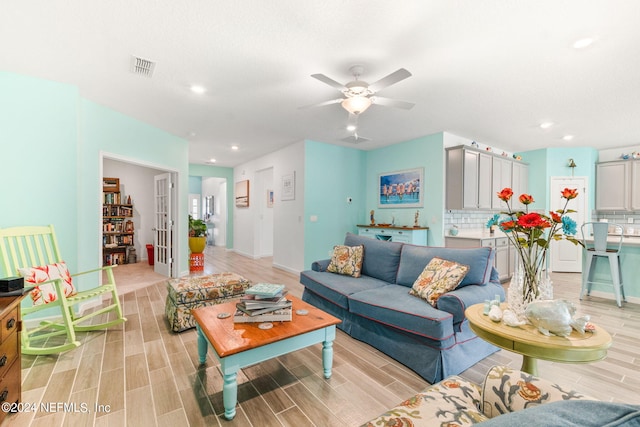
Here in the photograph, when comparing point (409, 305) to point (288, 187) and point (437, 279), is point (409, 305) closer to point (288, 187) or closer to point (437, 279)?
point (437, 279)

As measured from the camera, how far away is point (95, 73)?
110 inches

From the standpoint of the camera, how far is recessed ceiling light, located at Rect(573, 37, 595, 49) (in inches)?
85.7

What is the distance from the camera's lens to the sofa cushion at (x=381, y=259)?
10.2ft

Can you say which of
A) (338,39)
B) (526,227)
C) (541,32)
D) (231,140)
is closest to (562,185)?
(541,32)

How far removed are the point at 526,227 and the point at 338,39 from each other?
1.85 meters

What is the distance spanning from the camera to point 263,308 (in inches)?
78.7

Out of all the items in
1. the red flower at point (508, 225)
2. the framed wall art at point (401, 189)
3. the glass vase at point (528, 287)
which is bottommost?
the glass vase at point (528, 287)

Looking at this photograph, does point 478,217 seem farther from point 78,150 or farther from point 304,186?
point 78,150

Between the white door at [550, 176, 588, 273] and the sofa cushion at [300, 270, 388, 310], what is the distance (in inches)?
198

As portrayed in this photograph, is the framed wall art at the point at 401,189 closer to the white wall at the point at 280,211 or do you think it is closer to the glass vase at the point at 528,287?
the white wall at the point at 280,211

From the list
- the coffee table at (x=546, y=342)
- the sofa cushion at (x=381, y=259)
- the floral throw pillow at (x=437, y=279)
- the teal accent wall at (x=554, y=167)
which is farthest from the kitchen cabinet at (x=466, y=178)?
the coffee table at (x=546, y=342)

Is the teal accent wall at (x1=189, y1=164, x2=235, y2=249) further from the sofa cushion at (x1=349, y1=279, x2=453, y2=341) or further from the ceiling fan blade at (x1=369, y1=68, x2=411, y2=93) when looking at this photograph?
the ceiling fan blade at (x1=369, y1=68, x2=411, y2=93)

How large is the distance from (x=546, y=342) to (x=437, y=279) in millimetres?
1083

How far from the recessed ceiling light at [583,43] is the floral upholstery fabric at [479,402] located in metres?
2.54
